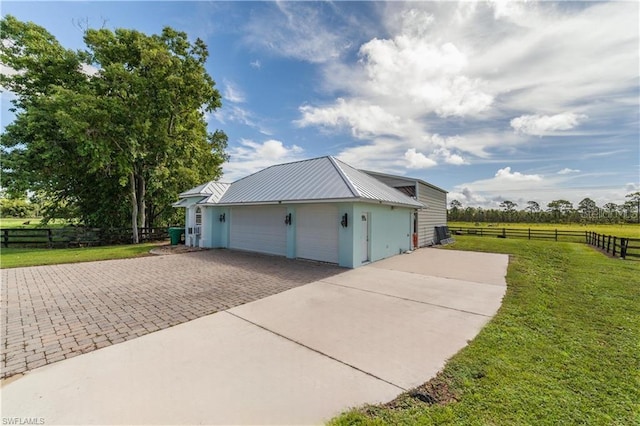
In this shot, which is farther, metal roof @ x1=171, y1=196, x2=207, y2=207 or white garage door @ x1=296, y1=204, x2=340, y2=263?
metal roof @ x1=171, y1=196, x2=207, y2=207

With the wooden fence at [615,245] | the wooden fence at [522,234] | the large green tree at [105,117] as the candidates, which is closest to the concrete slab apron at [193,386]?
the wooden fence at [615,245]

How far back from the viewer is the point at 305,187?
1131 centimetres

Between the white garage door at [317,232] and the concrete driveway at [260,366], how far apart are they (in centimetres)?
444

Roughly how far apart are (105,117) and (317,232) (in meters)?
15.2

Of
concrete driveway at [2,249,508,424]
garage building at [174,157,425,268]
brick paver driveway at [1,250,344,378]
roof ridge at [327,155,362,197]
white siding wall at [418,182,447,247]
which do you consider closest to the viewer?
concrete driveway at [2,249,508,424]

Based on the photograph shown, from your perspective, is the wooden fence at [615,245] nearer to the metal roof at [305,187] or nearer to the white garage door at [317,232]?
the metal roof at [305,187]

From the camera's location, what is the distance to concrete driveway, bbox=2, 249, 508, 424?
2.53 metres

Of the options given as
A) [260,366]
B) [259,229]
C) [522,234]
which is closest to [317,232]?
[259,229]

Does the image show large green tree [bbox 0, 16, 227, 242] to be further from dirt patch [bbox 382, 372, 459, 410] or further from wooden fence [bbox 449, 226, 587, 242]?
wooden fence [bbox 449, 226, 587, 242]

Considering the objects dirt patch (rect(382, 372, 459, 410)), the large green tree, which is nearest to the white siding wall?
dirt patch (rect(382, 372, 459, 410))

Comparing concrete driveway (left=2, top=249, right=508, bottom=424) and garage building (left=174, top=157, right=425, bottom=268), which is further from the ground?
garage building (left=174, top=157, right=425, bottom=268)

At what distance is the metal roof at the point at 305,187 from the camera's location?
9.98 m

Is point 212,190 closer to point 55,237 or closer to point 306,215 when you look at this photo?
point 306,215

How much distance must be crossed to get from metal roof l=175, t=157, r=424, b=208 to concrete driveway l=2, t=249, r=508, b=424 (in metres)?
4.79
